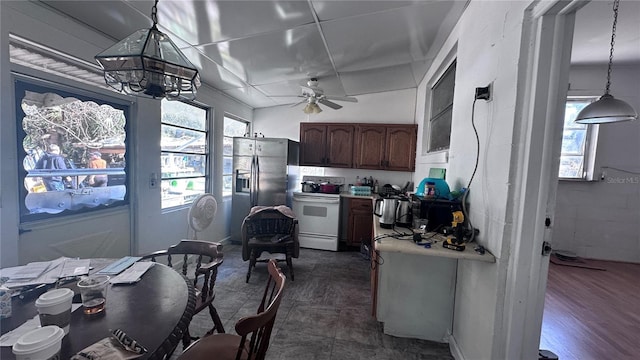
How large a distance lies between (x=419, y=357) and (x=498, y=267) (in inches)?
39.0

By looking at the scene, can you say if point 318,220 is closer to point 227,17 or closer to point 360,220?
point 360,220

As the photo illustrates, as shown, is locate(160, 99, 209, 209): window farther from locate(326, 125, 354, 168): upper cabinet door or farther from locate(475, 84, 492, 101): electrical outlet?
locate(475, 84, 492, 101): electrical outlet

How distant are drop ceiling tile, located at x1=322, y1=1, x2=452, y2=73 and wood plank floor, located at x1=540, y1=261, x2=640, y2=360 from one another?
2.92m

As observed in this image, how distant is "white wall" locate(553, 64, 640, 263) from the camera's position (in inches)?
145

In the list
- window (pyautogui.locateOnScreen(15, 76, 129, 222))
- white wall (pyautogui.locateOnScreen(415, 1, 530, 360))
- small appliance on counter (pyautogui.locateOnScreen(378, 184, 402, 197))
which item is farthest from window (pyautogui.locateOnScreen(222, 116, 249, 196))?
white wall (pyautogui.locateOnScreen(415, 1, 530, 360))

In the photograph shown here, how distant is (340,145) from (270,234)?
204cm

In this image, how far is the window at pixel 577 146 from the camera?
3.83 metres

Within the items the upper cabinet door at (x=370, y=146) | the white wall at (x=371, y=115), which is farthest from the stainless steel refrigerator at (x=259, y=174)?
the upper cabinet door at (x=370, y=146)

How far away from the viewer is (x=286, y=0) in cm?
185

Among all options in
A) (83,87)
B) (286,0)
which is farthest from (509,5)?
(83,87)

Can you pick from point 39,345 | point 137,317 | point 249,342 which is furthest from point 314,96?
point 39,345

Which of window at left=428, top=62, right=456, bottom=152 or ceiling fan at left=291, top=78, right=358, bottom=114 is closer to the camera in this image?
window at left=428, top=62, right=456, bottom=152

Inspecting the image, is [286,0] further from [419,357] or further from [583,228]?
[583,228]

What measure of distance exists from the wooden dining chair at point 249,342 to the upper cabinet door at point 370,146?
324cm
